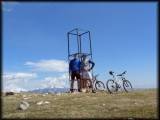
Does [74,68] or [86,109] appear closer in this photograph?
[86,109]

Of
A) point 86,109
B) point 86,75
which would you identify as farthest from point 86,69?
point 86,109

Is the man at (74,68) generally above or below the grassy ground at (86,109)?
above

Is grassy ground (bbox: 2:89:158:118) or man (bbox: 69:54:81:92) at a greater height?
man (bbox: 69:54:81:92)

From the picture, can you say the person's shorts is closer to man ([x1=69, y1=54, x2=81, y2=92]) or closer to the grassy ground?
man ([x1=69, y1=54, x2=81, y2=92])

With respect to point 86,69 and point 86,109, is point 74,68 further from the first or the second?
point 86,109

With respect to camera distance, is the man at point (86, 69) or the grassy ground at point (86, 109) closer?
the grassy ground at point (86, 109)

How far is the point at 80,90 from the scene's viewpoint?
2509 centimetres

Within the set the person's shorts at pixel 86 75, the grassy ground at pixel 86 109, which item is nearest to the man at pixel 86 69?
the person's shorts at pixel 86 75

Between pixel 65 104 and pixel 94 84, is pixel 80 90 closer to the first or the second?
pixel 94 84

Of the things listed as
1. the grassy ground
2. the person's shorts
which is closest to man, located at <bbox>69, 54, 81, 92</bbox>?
the person's shorts

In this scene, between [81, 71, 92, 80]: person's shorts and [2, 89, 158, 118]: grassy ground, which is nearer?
[2, 89, 158, 118]: grassy ground

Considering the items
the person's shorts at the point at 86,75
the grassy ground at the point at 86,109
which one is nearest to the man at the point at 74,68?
the person's shorts at the point at 86,75

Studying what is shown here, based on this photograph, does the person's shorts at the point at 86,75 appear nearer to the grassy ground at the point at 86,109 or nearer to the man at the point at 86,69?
the man at the point at 86,69

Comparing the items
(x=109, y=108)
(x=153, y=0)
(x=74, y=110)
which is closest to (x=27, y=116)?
(x=74, y=110)
